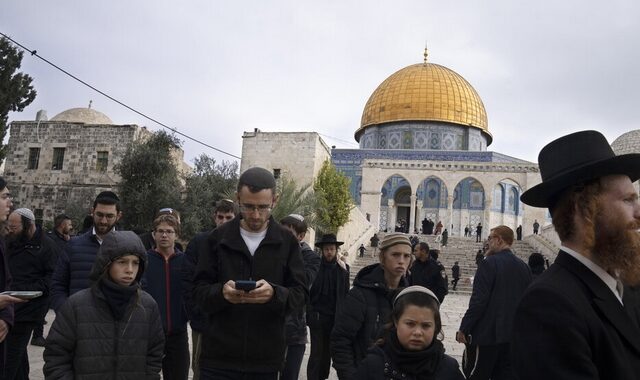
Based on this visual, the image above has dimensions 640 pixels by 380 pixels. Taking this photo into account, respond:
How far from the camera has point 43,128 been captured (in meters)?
22.3

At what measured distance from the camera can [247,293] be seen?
232 cm

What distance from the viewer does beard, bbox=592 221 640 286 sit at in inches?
59.4

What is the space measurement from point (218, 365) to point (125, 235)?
38.2 inches

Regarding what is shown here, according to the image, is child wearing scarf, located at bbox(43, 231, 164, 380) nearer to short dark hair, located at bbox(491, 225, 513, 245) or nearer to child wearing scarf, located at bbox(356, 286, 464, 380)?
child wearing scarf, located at bbox(356, 286, 464, 380)

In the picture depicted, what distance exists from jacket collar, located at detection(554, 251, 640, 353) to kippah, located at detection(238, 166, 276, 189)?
148 centimetres

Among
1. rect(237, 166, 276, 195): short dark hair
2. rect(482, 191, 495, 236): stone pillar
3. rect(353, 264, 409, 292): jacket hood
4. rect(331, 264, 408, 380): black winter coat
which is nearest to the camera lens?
rect(237, 166, 276, 195): short dark hair

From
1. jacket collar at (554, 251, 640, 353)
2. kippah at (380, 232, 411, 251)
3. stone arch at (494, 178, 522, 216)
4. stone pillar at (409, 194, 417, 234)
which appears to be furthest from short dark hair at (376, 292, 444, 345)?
stone arch at (494, 178, 522, 216)

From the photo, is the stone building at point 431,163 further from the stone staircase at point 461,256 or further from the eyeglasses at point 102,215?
the eyeglasses at point 102,215

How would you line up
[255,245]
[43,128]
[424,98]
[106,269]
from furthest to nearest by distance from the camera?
[424,98], [43,128], [106,269], [255,245]

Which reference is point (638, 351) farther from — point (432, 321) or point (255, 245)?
point (255, 245)

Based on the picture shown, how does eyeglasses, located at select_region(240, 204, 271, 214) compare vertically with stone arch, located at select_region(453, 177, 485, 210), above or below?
below

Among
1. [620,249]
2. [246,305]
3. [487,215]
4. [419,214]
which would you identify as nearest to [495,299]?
[246,305]

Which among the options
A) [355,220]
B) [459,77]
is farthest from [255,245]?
[459,77]

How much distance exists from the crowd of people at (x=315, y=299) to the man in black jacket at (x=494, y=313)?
0.01 metres
